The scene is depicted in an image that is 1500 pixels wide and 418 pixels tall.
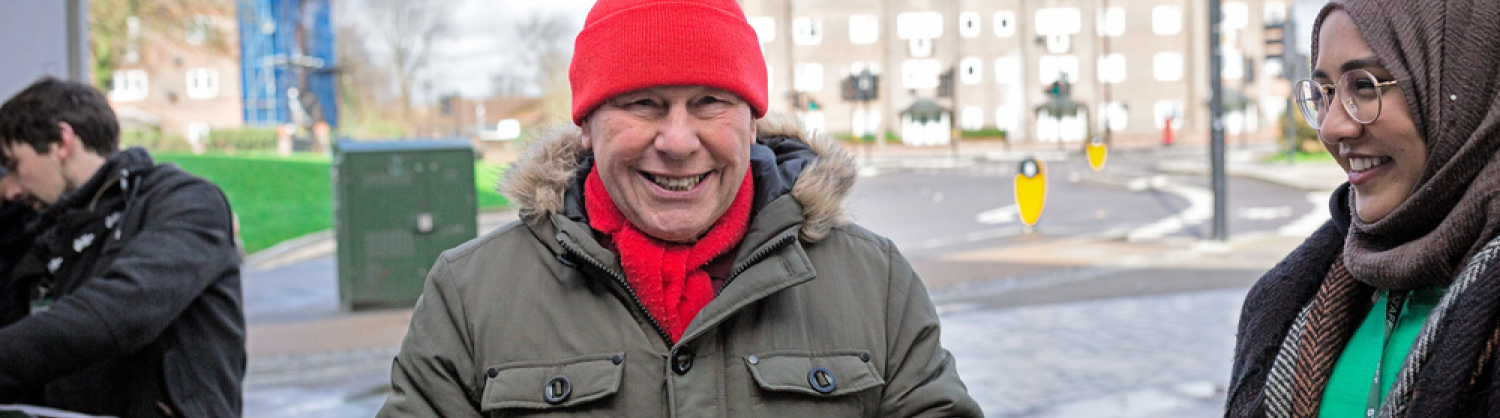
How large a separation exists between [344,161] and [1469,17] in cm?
1092

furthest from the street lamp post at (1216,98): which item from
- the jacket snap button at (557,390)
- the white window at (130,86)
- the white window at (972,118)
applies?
the white window at (130,86)

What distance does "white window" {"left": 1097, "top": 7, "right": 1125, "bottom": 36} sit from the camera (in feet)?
177

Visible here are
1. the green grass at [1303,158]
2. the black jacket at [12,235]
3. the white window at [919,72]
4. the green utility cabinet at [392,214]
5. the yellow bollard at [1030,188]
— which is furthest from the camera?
the white window at [919,72]

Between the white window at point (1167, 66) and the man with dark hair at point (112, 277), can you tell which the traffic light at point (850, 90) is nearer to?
the white window at point (1167, 66)

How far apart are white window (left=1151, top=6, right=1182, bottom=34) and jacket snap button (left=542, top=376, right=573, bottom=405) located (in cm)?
5552

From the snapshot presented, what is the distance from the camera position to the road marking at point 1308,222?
18.4 metres

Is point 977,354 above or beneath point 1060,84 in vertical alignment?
beneath

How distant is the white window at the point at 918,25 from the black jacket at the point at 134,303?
4896cm

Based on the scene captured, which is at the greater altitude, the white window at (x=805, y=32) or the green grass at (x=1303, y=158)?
the white window at (x=805, y=32)

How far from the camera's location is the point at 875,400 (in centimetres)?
220

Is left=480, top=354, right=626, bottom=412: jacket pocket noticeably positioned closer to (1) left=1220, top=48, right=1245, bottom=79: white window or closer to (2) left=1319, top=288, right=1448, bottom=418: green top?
(2) left=1319, top=288, right=1448, bottom=418: green top

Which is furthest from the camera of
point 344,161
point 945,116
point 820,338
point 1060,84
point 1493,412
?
point 945,116

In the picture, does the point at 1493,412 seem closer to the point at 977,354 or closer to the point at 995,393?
the point at 995,393

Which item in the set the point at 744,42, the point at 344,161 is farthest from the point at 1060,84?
the point at 744,42
